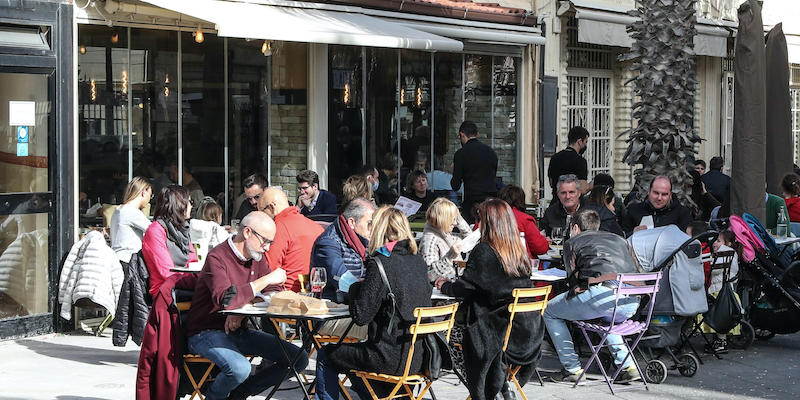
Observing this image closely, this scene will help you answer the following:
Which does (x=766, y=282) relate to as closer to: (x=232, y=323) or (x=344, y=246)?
(x=344, y=246)

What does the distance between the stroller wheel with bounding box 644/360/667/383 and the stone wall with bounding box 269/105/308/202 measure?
5806 mm

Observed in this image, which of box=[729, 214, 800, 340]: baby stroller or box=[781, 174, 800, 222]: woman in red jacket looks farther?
box=[781, 174, 800, 222]: woman in red jacket

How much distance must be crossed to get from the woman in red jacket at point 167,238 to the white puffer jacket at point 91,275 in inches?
60.0

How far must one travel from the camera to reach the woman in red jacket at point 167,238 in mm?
8531

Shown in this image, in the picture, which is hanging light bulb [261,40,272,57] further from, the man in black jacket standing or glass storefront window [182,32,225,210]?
the man in black jacket standing

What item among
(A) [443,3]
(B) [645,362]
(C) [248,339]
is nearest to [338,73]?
(A) [443,3]

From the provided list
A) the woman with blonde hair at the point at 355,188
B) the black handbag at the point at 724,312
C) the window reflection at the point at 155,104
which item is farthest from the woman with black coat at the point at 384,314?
the window reflection at the point at 155,104

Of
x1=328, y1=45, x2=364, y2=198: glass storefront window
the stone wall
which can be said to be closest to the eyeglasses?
the stone wall

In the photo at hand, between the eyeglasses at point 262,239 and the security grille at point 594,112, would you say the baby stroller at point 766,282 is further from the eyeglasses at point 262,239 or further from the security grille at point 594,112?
the security grille at point 594,112

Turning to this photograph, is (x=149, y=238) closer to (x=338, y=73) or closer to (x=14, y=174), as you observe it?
(x=14, y=174)

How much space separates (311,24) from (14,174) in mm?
3373

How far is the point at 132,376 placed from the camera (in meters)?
9.30

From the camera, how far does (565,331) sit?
30.1ft

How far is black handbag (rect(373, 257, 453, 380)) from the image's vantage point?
278 inches
